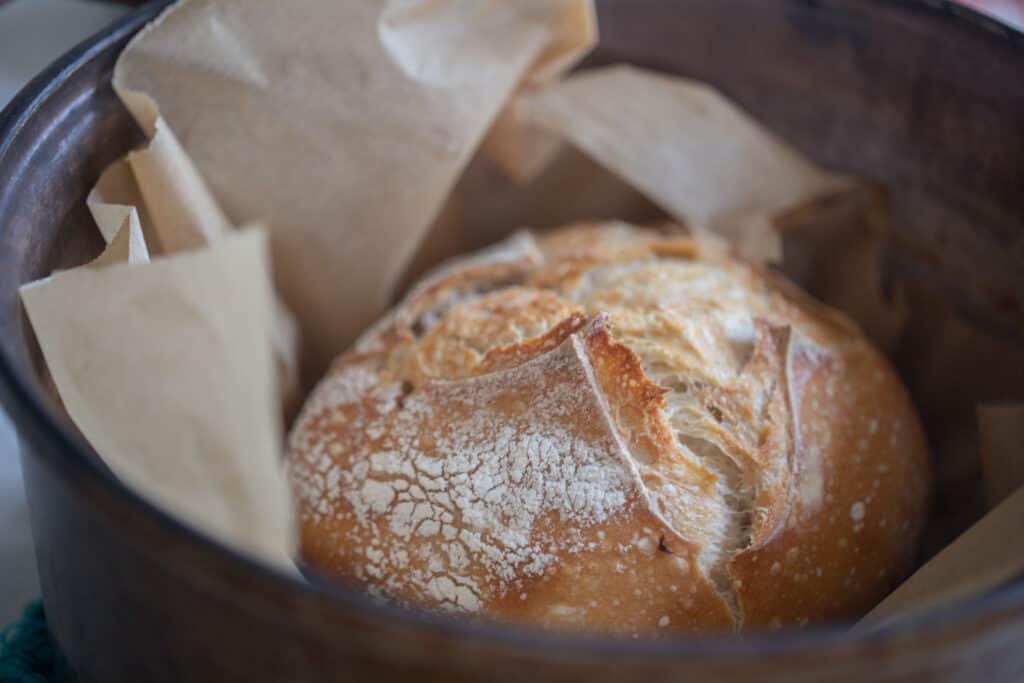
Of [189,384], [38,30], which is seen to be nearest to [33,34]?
[38,30]

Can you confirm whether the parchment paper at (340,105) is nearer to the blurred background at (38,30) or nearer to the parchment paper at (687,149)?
the parchment paper at (687,149)

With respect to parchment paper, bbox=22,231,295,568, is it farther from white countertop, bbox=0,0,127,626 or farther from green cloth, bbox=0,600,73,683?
white countertop, bbox=0,0,127,626

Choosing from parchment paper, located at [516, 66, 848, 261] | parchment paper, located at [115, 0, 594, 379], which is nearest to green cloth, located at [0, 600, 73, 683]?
parchment paper, located at [115, 0, 594, 379]

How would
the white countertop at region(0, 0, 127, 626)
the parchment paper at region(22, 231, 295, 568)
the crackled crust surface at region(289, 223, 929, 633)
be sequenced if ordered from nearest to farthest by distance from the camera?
the parchment paper at region(22, 231, 295, 568), the crackled crust surface at region(289, 223, 929, 633), the white countertop at region(0, 0, 127, 626)

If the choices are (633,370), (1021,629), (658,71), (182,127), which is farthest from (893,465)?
(182,127)

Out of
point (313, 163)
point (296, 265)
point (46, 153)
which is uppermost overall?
point (46, 153)

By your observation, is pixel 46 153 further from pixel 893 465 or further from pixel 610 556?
pixel 893 465
